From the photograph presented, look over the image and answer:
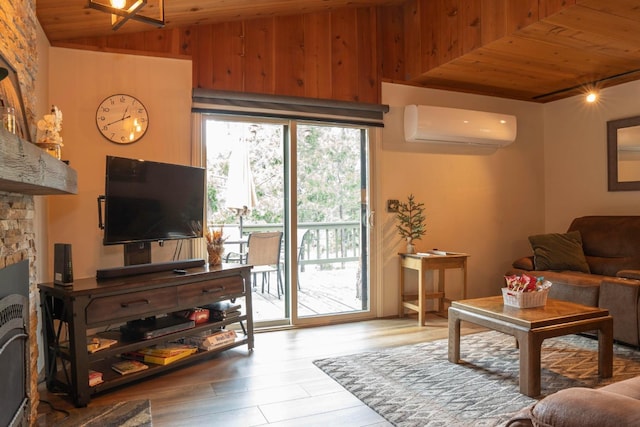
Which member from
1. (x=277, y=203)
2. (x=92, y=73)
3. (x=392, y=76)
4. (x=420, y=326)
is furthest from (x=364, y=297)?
(x=92, y=73)

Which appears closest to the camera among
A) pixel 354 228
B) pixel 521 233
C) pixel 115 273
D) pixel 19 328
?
pixel 19 328

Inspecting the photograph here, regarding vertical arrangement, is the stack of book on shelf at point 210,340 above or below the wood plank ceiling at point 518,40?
below

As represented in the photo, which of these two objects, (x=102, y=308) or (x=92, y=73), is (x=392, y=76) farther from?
(x=102, y=308)

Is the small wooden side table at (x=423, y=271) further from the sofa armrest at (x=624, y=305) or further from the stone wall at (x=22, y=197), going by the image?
the stone wall at (x=22, y=197)

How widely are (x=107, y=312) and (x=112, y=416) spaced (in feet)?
1.84

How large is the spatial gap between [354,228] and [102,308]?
2.50m

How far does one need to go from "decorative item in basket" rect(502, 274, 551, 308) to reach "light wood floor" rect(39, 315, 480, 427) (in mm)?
991

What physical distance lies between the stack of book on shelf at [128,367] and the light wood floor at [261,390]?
0.10m

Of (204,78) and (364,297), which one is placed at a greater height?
(204,78)

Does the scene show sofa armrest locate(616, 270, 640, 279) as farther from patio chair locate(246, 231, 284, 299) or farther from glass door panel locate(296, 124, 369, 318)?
patio chair locate(246, 231, 284, 299)

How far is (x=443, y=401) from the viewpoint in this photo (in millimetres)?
2488

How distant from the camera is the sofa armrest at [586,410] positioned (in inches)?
37.1

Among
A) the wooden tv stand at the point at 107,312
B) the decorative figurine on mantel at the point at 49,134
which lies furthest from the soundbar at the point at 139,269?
the decorative figurine on mantel at the point at 49,134

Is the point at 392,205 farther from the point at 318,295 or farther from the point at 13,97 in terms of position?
the point at 13,97
